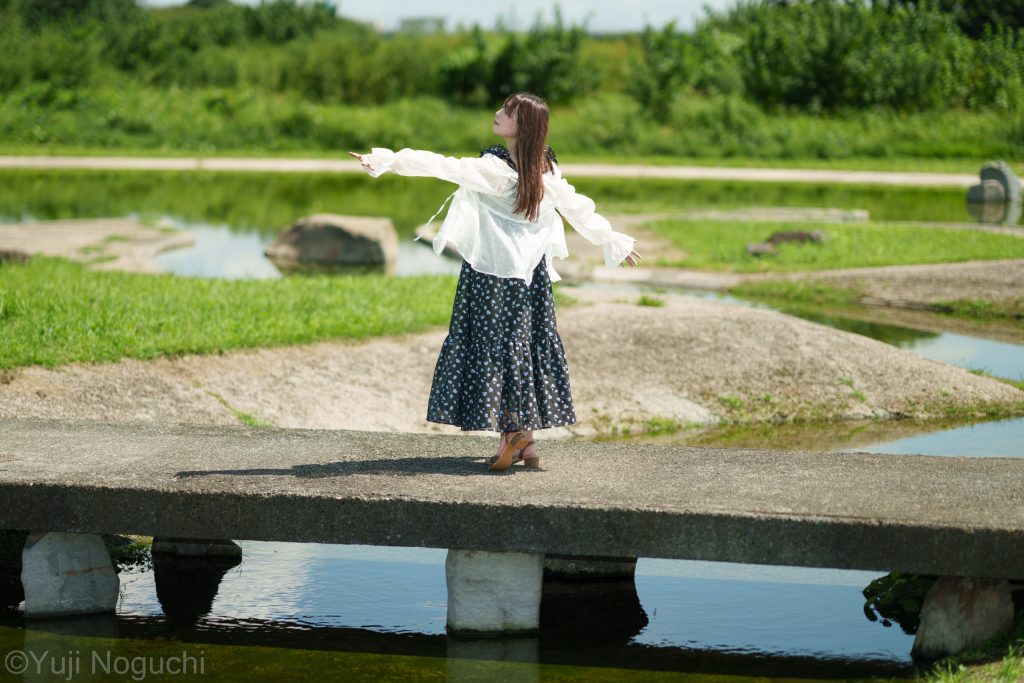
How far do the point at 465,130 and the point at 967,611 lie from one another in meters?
33.4

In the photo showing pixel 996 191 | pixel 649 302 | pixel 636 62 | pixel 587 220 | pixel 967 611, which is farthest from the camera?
pixel 636 62

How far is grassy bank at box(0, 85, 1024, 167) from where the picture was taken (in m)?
36.3

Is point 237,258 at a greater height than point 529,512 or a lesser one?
lesser

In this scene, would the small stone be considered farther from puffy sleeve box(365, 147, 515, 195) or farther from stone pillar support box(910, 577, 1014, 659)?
stone pillar support box(910, 577, 1014, 659)

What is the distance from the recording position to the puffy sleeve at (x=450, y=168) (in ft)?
19.6

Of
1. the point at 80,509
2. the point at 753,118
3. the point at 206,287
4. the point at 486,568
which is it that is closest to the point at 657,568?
the point at 486,568

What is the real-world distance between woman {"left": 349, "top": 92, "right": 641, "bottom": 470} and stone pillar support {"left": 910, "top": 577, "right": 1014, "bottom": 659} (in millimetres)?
1797

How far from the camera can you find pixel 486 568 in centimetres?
593

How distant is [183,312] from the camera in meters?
10.9

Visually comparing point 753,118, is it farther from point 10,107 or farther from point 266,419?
point 266,419

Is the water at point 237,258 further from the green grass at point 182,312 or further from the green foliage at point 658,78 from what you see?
the green foliage at point 658,78

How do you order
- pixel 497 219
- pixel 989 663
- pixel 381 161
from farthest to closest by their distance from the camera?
pixel 497 219 → pixel 381 161 → pixel 989 663

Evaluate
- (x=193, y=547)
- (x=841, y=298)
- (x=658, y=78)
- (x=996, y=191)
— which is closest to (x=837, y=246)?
(x=841, y=298)

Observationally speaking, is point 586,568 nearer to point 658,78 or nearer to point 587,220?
point 587,220
